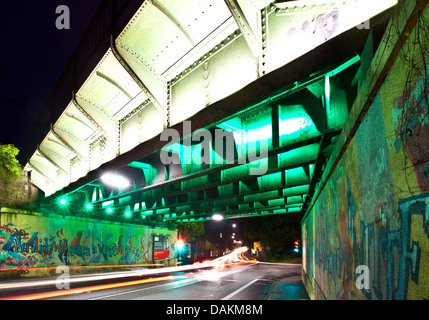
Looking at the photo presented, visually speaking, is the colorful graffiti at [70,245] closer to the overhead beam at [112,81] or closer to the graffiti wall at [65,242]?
the graffiti wall at [65,242]

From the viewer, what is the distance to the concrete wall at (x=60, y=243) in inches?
712

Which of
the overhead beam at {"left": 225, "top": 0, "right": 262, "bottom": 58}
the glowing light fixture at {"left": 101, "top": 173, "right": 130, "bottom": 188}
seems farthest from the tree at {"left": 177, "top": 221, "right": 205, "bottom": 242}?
the overhead beam at {"left": 225, "top": 0, "right": 262, "bottom": 58}

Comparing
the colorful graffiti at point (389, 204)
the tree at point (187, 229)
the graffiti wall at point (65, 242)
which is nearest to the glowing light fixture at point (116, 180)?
the graffiti wall at point (65, 242)

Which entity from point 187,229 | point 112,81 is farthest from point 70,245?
point 187,229

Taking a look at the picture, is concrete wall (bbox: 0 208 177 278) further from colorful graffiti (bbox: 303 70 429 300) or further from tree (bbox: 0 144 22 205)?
colorful graffiti (bbox: 303 70 429 300)

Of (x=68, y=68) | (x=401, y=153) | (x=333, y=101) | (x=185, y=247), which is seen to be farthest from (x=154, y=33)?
(x=185, y=247)

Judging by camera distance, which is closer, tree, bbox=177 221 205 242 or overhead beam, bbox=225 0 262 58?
overhead beam, bbox=225 0 262 58

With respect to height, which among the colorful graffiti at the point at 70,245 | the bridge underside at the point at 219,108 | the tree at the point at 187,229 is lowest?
the tree at the point at 187,229

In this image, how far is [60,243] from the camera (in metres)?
21.0

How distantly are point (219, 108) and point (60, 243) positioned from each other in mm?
20765

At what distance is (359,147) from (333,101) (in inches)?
89.3

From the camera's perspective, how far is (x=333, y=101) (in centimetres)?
566

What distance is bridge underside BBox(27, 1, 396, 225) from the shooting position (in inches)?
199

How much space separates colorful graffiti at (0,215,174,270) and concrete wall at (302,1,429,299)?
21.5 meters
